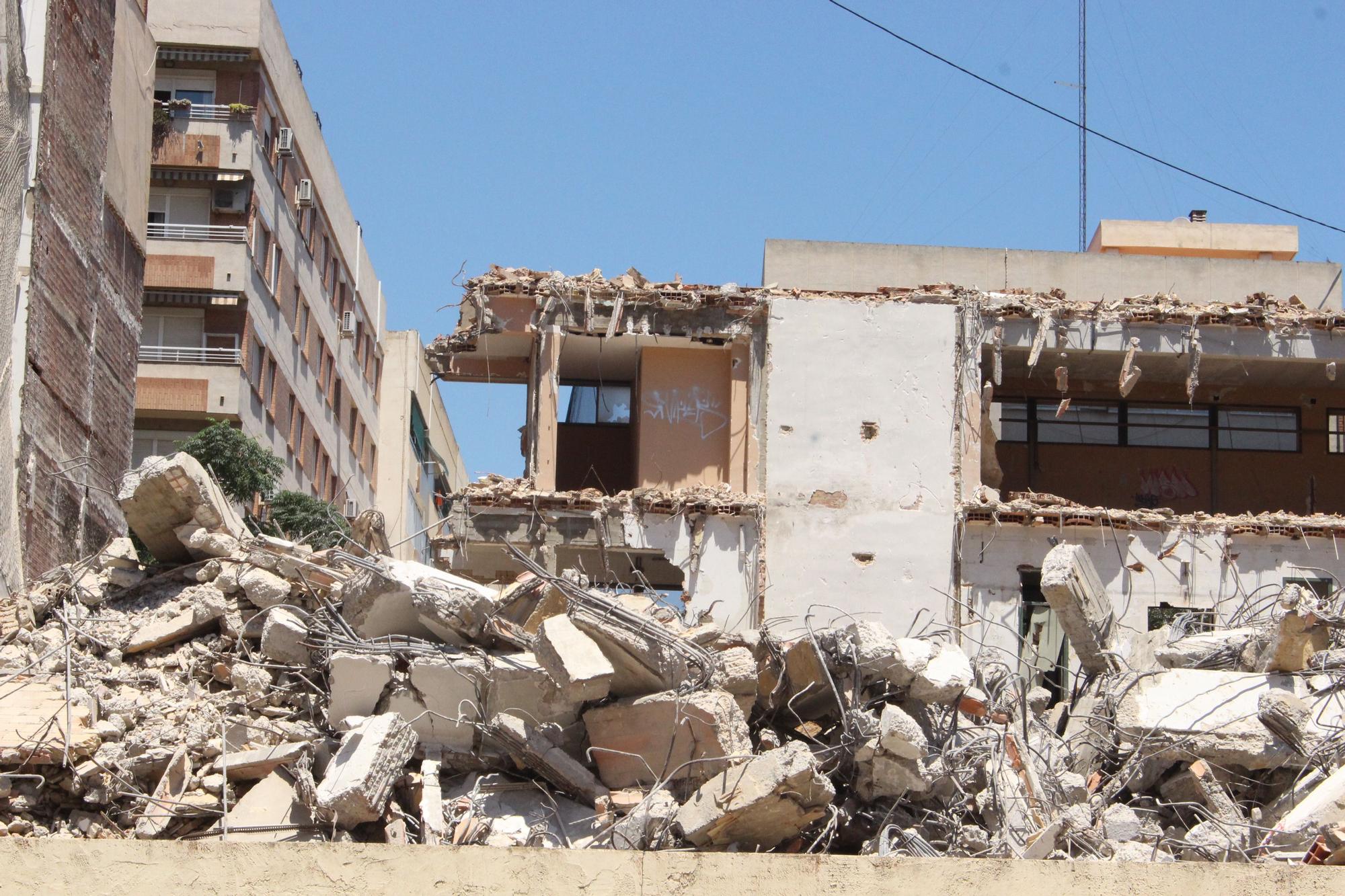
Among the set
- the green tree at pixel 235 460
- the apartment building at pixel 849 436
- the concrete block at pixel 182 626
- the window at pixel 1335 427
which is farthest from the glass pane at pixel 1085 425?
the concrete block at pixel 182 626

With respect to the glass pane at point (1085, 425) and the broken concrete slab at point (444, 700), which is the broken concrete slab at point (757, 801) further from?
the glass pane at point (1085, 425)

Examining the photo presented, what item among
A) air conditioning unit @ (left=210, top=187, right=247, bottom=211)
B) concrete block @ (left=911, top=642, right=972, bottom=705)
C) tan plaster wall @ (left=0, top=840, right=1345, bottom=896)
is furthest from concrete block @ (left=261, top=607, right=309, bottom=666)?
air conditioning unit @ (left=210, top=187, right=247, bottom=211)

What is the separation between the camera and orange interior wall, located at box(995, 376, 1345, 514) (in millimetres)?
25922

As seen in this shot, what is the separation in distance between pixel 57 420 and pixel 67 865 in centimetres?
1391

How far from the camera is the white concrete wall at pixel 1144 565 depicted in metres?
22.8

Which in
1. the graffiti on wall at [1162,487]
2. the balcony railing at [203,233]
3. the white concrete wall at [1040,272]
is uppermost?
the balcony railing at [203,233]

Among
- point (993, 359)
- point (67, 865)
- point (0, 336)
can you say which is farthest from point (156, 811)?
point (993, 359)

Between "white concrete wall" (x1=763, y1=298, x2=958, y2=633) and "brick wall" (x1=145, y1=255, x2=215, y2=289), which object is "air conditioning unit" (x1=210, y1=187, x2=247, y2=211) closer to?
"brick wall" (x1=145, y1=255, x2=215, y2=289)

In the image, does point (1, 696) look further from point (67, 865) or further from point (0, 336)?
point (0, 336)

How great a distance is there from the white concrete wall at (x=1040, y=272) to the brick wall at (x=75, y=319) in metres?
9.14

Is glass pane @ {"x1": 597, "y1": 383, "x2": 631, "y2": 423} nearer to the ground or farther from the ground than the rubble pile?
farther from the ground

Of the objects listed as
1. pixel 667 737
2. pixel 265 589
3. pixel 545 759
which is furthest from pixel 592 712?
pixel 265 589

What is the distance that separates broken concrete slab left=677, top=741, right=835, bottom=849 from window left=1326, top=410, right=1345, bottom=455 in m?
18.8

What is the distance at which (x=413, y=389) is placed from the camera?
54625 millimetres
